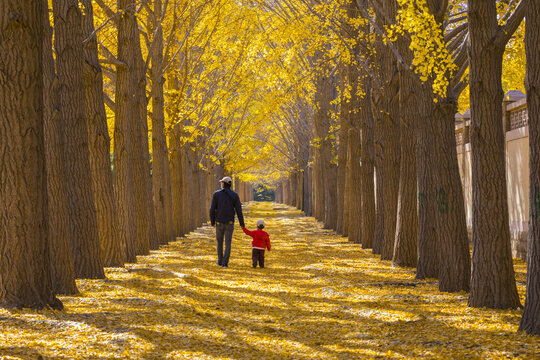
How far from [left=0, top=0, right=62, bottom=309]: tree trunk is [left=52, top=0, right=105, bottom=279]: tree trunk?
300 centimetres

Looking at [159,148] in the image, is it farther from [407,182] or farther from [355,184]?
[407,182]

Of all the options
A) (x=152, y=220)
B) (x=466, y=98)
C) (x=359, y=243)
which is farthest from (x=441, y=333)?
(x=466, y=98)

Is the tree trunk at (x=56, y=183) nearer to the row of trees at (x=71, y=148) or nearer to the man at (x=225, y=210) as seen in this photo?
the row of trees at (x=71, y=148)

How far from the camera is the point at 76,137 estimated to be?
11.5 m

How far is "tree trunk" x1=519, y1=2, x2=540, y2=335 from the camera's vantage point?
697 centimetres

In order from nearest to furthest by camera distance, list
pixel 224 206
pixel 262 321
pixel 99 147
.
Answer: pixel 262 321 < pixel 99 147 < pixel 224 206

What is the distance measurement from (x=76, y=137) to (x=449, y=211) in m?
6.36

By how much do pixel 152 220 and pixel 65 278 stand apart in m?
9.22

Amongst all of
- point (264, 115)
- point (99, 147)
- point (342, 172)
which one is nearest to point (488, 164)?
point (99, 147)

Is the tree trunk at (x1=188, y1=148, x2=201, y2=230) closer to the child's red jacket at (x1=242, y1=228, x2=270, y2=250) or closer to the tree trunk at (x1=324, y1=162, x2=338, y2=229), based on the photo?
the tree trunk at (x1=324, y1=162, x2=338, y2=229)

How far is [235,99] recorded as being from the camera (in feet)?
99.7

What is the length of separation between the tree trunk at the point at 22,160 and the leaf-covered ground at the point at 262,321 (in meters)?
0.41

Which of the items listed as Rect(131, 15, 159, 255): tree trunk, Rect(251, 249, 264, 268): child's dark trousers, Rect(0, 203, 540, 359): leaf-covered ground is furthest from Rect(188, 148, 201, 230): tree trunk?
Rect(0, 203, 540, 359): leaf-covered ground

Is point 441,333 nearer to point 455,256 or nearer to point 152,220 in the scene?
point 455,256
